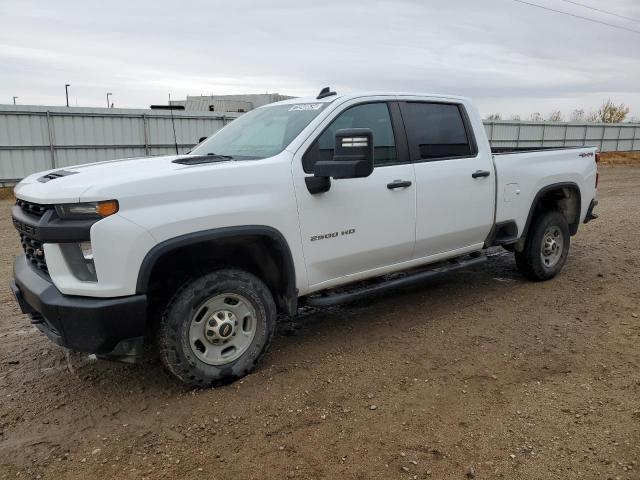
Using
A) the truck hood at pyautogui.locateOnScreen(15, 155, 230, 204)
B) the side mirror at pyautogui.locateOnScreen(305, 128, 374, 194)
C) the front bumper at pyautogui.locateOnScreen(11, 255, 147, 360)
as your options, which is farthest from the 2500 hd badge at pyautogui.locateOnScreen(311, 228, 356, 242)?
the front bumper at pyautogui.locateOnScreen(11, 255, 147, 360)

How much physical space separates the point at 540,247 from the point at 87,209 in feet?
15.6

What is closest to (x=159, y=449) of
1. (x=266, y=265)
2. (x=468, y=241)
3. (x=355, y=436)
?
(x=355, y=436)

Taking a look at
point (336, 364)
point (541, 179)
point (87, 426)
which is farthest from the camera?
point (541, 179)

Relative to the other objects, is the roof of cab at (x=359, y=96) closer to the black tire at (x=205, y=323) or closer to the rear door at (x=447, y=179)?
the rear door at (x=447, y=179)

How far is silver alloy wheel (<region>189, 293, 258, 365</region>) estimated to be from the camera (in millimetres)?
3484

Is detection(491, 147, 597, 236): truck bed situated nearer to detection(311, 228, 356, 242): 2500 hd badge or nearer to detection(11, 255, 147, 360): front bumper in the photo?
detection(311, 228, 356, 242): 2500 hd badge

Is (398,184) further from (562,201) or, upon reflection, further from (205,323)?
(562,201)

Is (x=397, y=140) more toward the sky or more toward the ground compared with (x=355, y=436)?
more toward the sky

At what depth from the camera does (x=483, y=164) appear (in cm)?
508

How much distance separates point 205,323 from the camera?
11.5 feet

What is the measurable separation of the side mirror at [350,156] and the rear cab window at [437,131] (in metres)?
1.16

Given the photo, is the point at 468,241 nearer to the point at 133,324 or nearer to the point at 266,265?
the point at 266,265

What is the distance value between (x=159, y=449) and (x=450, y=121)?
12.3 feet

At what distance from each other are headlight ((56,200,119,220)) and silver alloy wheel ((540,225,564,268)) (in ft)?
15.2
